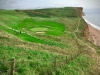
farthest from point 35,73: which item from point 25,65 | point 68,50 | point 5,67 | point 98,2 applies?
point 98,2

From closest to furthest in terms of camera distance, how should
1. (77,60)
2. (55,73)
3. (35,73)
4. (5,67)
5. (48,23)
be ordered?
(5,67) < (35,73) < (55,73) < (77,60) < (48,23)

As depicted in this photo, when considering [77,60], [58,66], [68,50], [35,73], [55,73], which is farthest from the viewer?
[68,50]

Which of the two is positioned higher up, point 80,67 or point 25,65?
point 25,65

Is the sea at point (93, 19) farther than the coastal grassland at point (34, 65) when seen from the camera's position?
Yes

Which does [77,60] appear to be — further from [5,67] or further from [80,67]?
[5,67]

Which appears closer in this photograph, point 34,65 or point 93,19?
point 34,65

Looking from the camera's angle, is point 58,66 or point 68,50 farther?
point 68,50

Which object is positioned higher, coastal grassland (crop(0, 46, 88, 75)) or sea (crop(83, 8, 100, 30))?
coastal grassland (crop(0, 46, 88, 75))

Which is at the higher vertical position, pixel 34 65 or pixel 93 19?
pixel 34 65

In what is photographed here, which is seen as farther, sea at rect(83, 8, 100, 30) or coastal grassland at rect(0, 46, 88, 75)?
sea at rect(83, 8, 100, 30)

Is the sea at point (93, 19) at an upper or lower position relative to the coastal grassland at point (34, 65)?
lower
